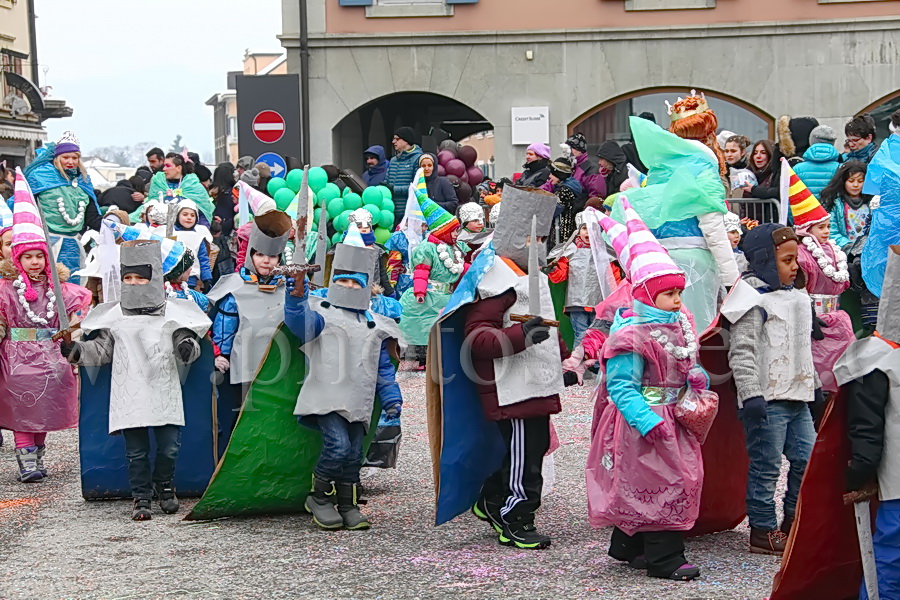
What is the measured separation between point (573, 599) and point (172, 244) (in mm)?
3460

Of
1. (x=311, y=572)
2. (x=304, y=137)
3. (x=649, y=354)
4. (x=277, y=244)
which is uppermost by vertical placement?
(x=304, y=137)

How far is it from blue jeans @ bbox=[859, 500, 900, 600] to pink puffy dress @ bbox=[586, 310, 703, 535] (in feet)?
3.35

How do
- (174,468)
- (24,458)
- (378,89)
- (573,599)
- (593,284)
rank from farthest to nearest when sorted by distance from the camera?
(378,89), (593,284), (24,458), (174,468), (573,599)

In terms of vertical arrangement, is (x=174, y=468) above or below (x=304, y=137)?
below

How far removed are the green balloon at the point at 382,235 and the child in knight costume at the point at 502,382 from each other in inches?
249

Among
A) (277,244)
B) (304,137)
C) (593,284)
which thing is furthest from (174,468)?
(304,137)

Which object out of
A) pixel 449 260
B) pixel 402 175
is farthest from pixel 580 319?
pixel 402 175

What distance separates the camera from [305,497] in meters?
7.09

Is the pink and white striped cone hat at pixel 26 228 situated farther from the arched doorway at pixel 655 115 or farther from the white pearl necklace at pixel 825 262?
the arched doorway at pixel 655 115

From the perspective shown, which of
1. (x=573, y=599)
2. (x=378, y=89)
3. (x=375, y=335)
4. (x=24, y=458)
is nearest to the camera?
(x=573, y=599)

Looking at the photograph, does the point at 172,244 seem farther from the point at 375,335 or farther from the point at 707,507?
the point at 707,507

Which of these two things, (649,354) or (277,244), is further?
(277,244)

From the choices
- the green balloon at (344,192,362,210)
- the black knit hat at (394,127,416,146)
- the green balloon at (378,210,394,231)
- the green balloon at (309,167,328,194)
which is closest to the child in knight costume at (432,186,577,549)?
the green balloon at (378,210,394,231)

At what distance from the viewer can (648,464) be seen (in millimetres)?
5578
